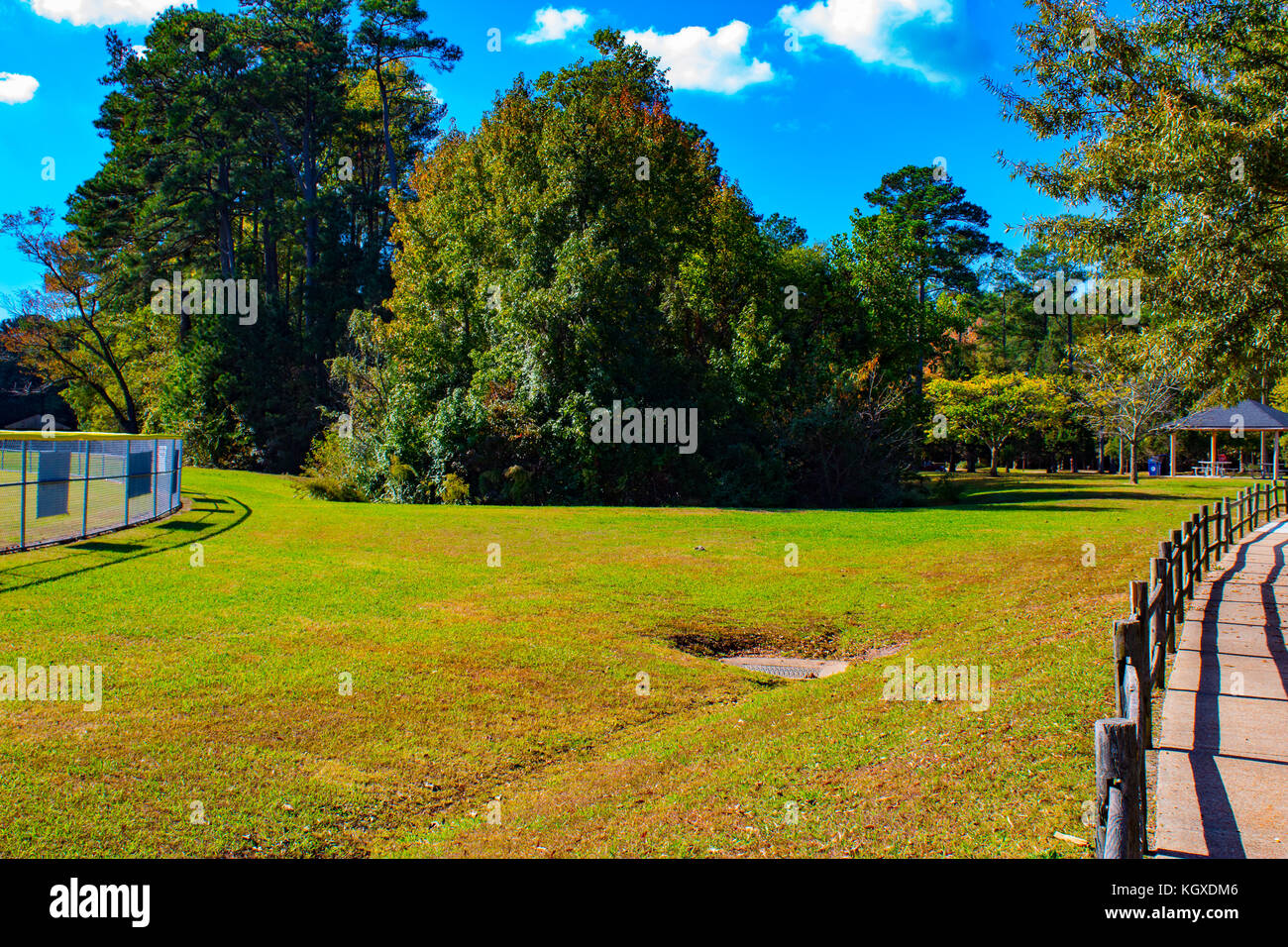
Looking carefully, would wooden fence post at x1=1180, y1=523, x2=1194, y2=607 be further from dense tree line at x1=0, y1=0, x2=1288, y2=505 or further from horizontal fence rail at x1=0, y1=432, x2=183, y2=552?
horizontal fence rail at x1=0, y1=432, x2=183, y2=552

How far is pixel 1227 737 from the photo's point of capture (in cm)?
691

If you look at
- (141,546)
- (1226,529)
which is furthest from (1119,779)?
(141,546)

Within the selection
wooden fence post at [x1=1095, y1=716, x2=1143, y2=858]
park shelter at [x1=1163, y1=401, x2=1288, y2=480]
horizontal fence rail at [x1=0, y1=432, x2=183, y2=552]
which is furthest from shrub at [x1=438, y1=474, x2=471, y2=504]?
park shelter at [x1=1163, y1=401, x2=1288, y2=480]

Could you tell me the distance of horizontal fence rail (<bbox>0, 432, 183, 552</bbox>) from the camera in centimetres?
1759

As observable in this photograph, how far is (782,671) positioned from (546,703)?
3.24 metres

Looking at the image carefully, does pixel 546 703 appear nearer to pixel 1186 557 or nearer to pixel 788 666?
pixel 788 666

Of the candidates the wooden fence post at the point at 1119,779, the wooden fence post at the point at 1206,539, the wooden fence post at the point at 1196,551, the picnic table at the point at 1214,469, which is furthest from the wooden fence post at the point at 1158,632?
the picnic table at the point at 1214,469

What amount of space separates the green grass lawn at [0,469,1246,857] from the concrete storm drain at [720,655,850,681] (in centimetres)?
39

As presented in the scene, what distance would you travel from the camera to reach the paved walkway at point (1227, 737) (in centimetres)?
520

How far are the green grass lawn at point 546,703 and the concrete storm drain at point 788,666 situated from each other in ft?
1.28

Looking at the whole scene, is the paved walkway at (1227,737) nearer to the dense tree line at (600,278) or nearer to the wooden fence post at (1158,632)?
the wooden fence post at (1158,632)
